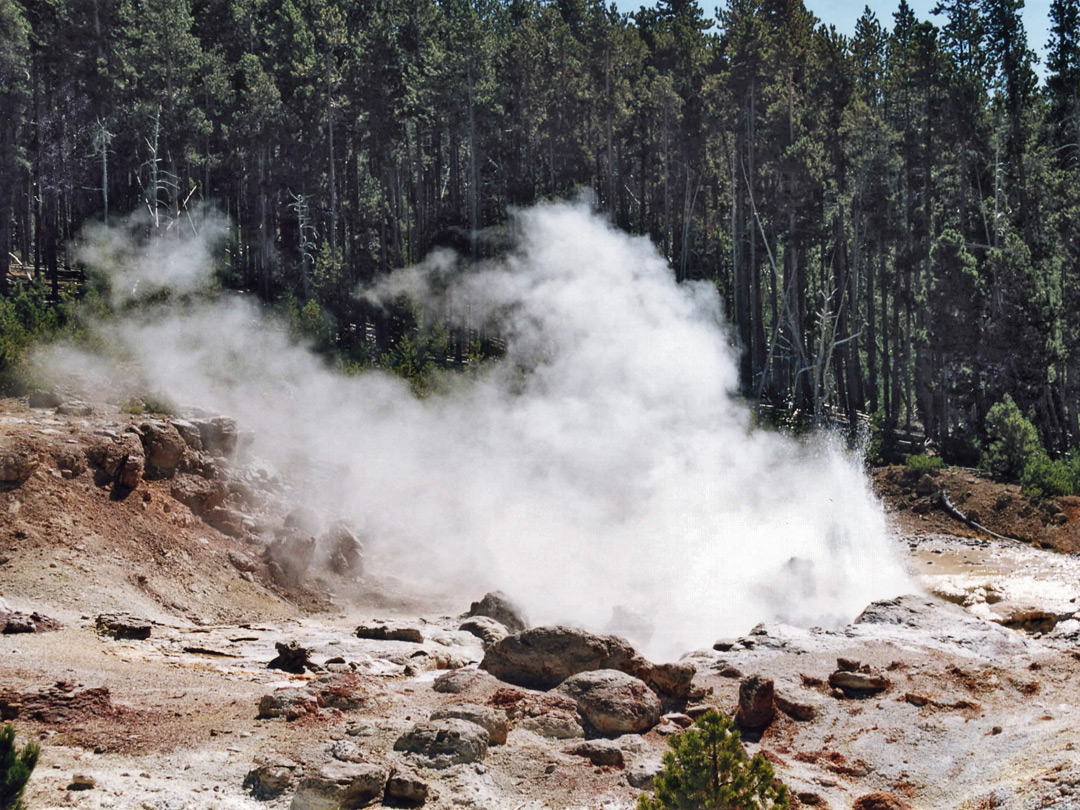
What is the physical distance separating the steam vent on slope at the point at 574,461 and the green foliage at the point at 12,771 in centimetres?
984

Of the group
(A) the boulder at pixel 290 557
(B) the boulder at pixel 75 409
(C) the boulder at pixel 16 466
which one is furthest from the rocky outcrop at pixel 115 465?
(A) the boulder at pixel 290 557

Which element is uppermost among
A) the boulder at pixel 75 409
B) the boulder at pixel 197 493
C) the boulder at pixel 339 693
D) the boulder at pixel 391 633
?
the boulder at pixel 75 409

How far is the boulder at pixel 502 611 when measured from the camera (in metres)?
16.2

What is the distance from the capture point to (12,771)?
734 centimetres

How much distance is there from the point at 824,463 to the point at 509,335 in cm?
1046

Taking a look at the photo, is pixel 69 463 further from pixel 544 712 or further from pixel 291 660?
pixel 544 712

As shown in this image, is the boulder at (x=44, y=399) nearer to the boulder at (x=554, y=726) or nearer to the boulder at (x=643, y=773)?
the boulder at (x=554, y=726)

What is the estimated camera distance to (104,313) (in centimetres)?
2677

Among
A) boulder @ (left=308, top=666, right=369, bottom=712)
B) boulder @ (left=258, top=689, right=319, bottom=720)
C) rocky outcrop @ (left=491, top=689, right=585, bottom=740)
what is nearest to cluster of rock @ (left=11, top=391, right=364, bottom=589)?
boulder @ (left=308, top=666, right=369, bottom=712)

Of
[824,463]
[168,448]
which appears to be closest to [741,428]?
[824,463]

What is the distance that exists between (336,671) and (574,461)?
41.1 ft

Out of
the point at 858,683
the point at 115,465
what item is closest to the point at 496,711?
the point at 858,683

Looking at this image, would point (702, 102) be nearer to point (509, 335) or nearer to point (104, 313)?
point (509, 335)

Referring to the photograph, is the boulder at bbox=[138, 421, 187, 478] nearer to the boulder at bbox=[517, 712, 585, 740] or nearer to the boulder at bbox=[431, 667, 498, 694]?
the boulder at bbox=[431, 667, 498, 694]
